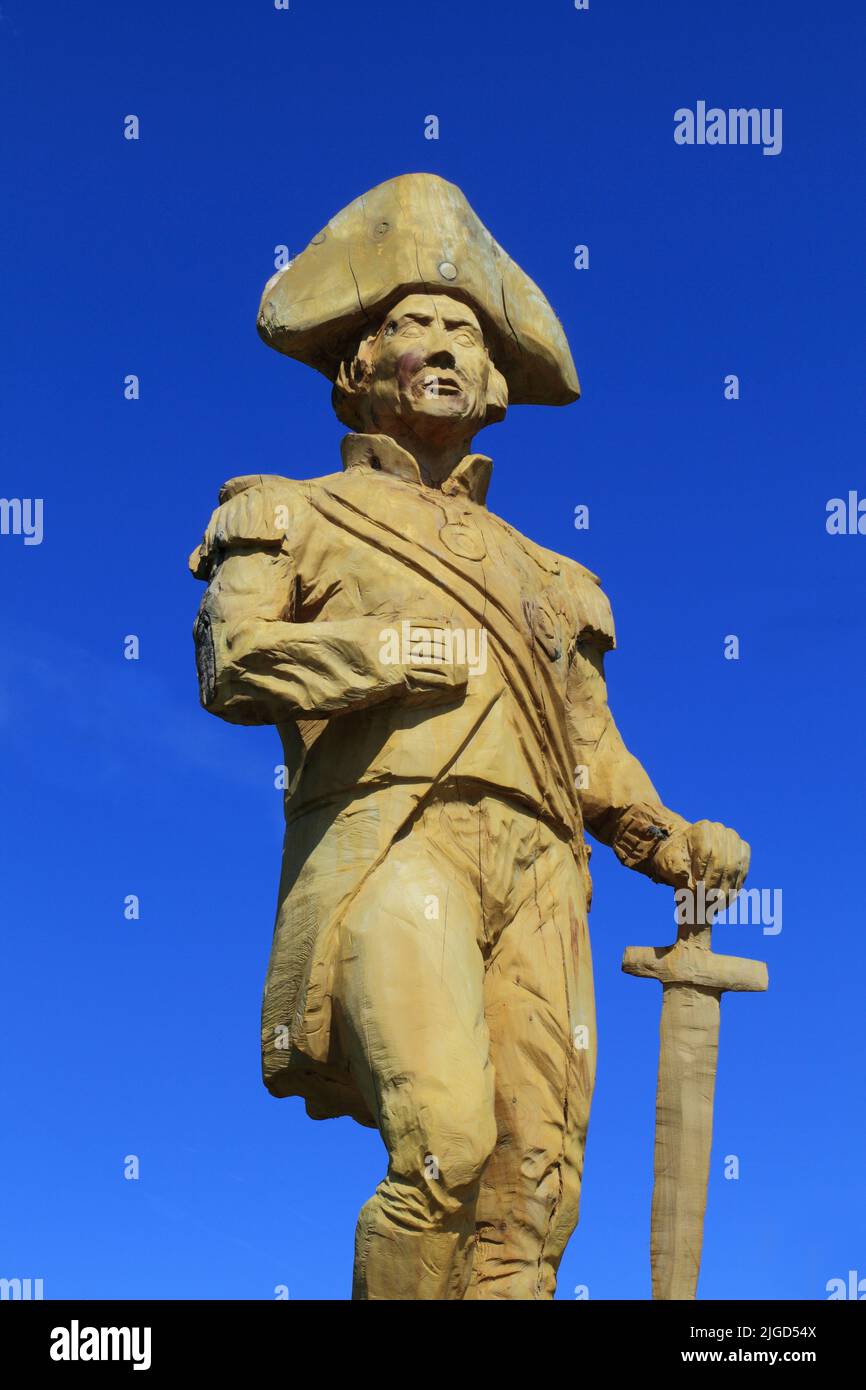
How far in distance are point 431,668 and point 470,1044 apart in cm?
133

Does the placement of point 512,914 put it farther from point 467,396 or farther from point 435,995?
point 467,396

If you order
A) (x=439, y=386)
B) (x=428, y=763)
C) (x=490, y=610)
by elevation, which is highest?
(x=439, y=386)

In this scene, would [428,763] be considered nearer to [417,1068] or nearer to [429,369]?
[417,1068]

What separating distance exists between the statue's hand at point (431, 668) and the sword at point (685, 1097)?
1369mm

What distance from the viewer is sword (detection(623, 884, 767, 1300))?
9.03m

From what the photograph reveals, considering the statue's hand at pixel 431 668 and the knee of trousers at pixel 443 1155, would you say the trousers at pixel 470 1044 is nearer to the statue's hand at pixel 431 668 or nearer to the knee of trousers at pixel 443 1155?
the knee of trousers at pixel 443 1155

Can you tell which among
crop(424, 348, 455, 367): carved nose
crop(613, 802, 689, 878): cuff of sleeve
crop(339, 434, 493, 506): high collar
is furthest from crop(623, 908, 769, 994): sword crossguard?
A: crop(424, 348, 455, 367): carved nose

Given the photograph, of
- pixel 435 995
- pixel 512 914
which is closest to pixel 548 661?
pixel 512 914

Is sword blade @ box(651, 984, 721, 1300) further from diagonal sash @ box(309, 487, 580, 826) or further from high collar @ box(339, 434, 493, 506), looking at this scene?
high collar @ box(339, 434, 493, 506)

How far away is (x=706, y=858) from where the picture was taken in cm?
944

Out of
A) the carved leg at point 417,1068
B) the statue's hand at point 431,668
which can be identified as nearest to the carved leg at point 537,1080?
the carved leg at point 417,1068

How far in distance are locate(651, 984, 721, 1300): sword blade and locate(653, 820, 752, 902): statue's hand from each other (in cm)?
46

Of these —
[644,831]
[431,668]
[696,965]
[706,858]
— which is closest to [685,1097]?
[696,965]

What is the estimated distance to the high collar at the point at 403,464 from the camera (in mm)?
9406
